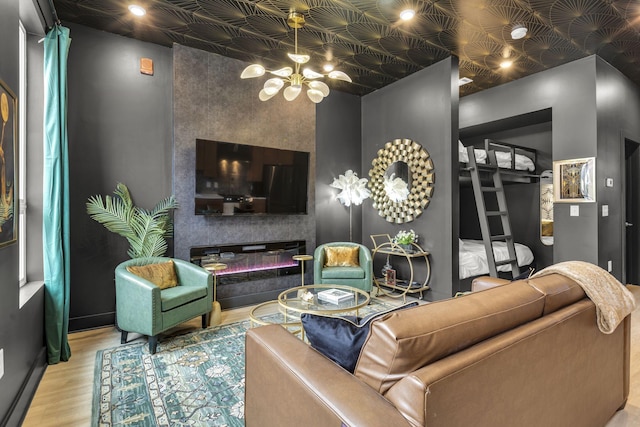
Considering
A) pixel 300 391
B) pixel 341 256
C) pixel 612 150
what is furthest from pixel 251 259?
pixel 612 150

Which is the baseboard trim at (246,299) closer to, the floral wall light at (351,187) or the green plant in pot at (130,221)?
the green plant in pot at (130,221)

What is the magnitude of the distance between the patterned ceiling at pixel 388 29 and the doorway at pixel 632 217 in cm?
139

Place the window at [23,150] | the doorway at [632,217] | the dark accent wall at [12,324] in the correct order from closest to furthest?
the dark accent wall at [12,324] < the window at [23,150] < the doorway at [632,217]

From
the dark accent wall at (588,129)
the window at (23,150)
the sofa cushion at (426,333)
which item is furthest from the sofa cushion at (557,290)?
the window at (23,150)

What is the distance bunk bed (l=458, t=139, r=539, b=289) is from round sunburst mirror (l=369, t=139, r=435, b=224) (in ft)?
1.72

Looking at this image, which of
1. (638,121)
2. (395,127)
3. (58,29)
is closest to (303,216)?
(395,127)

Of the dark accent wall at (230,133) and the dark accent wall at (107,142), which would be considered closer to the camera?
the dark accent wall at (107,142)

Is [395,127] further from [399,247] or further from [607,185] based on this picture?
[607,185]

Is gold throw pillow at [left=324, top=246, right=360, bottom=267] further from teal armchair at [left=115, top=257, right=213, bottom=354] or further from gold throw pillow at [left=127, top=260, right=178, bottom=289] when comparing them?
gold throw pillow at [left=127, top=260, right=178, bottom=289]

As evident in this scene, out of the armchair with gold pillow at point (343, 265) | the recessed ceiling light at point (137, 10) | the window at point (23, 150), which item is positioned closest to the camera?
the window at point (23, 150)

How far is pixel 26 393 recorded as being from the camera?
6.86 feet

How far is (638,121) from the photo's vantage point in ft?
16.1

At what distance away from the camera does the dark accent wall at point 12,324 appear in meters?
1.79

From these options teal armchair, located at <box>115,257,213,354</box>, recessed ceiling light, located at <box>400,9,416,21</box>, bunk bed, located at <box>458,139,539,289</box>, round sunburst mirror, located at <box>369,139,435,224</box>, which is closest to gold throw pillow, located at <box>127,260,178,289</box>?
teal armchair, located at <box>115,257,213,354</box>
